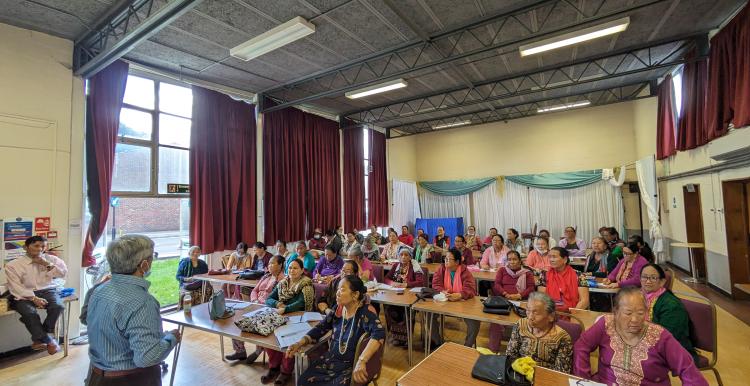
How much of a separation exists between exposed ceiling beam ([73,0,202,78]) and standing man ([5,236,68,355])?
95.4 inches

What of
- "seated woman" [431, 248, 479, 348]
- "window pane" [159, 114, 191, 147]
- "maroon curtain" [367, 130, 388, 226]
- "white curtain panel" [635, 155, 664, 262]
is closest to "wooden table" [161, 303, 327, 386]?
"seated woman" [431, 248, 479, 348]

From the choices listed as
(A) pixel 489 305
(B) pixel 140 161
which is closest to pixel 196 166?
(B) pixel 140 161

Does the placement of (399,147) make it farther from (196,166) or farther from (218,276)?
(218,276)

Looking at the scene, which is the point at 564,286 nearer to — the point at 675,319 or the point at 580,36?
the point at 675,319

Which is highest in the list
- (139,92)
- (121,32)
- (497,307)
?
(121,32)

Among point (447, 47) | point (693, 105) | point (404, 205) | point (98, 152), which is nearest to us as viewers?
point (98, 152)

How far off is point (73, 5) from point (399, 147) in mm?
9246

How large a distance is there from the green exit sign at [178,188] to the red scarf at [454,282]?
4937 millimetres

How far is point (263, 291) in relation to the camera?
3.99m

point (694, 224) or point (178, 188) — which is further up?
point (178, 188)

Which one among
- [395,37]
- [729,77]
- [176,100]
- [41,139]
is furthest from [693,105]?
[41,139]

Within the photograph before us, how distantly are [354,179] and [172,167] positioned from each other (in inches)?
194

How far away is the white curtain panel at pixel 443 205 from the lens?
11.2 metres

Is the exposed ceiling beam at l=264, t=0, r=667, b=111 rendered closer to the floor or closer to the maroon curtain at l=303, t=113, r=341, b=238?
the maroon curtain at l=303, t=113, r=341, b=238
